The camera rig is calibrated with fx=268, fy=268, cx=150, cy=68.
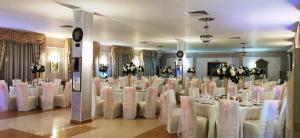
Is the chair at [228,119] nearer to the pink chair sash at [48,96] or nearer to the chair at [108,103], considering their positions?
the chair at [108,103]

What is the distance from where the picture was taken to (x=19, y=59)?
427 inches

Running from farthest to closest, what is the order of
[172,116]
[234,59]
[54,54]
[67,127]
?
[234,59] < [54,54] < [67,127] < [172,116]

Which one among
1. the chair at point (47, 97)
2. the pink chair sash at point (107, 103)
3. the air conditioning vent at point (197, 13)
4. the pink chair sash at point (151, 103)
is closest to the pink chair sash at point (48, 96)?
the chair at point (47, 97)

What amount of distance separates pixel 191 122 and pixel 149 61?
16.3 metres

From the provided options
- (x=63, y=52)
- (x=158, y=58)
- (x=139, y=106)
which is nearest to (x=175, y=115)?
(x=139, y=106)

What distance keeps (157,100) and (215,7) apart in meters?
3.54

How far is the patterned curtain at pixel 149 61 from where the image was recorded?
809 inches

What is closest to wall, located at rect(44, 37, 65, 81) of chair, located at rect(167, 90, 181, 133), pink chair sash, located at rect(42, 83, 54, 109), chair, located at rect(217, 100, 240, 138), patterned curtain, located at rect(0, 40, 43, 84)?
patterned curtain, located at rect(0, 40, 43, 84)

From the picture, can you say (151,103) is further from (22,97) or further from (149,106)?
(22,97)

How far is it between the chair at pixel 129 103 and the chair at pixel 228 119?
10.8ft

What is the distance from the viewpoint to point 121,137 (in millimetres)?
5648

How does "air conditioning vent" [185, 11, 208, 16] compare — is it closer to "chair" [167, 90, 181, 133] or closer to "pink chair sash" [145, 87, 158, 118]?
"chair" [167, 90, 181, 133]

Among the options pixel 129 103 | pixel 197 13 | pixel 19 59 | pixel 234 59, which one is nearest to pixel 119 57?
pixel 19 59

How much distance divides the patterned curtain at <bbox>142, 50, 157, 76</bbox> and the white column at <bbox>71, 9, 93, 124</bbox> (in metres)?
13.1
